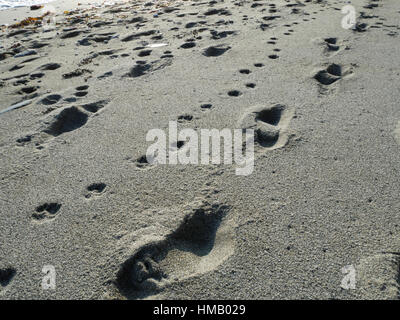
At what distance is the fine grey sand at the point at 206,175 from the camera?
62.5 inches

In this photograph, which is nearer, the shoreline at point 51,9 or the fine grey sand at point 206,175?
the fine grey sand at point 206,175

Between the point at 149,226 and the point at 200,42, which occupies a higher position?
the point at 200,42

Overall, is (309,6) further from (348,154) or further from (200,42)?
(348,154)

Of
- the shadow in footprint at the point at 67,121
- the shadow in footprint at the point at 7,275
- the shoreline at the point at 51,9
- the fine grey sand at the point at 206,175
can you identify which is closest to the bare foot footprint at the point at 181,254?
the fine grey sand at the point at 206,175

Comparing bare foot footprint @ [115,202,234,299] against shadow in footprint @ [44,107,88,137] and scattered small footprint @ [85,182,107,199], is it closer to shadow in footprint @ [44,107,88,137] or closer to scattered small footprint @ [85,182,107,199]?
scattered small footprint @ [85,182,107,199]

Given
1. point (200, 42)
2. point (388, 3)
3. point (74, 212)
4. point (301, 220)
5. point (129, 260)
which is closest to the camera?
point (129, 260)

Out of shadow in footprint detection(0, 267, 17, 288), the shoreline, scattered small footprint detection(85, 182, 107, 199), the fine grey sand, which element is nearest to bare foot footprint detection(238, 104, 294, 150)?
the fine grey sand

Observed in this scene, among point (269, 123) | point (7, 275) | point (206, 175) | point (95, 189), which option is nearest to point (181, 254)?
point (206, 175)

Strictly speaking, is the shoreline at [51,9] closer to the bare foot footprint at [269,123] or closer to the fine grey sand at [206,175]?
the fine grey sand at [206,175]

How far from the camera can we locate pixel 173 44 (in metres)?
4.39

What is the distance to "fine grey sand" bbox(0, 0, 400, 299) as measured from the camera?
5.21 feet
